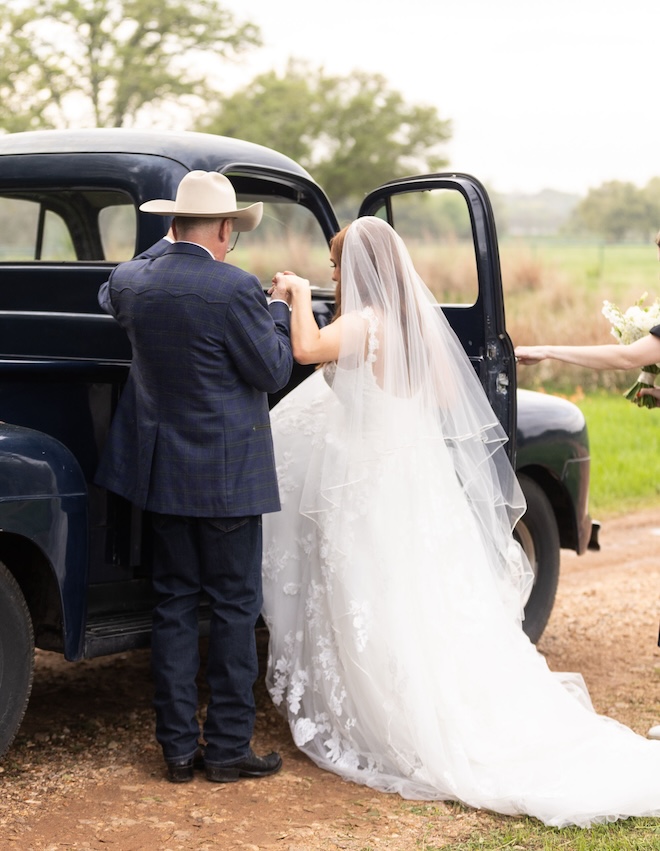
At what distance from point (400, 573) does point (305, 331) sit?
3.10ft

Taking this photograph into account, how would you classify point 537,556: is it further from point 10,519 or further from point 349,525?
point 10,519

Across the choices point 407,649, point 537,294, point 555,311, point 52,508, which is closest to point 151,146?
point 52,508

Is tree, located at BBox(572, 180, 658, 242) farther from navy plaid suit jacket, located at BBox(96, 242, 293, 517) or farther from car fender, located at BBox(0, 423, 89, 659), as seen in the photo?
car fender, located at BBox(0, 423, 89, 659)

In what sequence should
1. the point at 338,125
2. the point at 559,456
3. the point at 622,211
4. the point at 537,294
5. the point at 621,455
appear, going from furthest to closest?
the point at 622,211 → the point at 338,125 → the point at 537,294 → the point at 621,455 → the point at 559,456

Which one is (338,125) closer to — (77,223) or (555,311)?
(555,311)

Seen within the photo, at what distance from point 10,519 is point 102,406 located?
68cm

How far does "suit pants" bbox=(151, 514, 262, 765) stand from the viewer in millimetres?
3816

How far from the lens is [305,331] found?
3930mm

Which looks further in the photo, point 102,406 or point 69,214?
point 69,214

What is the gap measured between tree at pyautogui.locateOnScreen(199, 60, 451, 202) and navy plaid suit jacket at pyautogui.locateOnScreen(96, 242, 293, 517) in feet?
82.5

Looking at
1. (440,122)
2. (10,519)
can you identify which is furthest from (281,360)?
(440,122)

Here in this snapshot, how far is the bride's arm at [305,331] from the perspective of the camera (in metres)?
3.93

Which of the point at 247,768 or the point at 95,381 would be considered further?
the point at 95,381

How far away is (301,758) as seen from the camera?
4.15 m
